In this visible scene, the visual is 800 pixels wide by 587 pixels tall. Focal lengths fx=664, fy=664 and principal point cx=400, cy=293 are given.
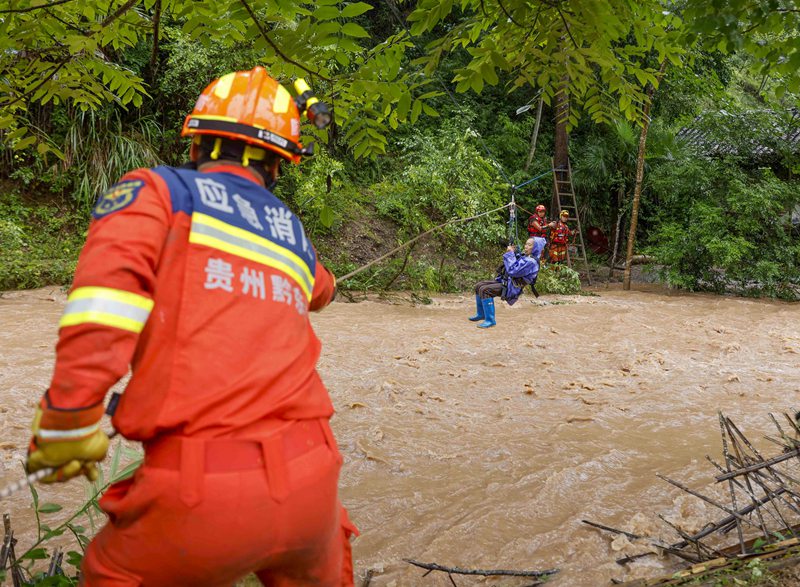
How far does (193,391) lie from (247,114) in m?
0.77

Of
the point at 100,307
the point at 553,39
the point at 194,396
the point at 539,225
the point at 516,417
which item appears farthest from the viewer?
the point at 539,225

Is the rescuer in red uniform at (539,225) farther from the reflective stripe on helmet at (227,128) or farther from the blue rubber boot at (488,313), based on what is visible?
the reflective stripe on helmet at (227,128)

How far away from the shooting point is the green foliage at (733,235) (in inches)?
504

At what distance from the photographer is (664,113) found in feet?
56.3

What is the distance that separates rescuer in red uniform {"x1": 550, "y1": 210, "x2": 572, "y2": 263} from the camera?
47.5ft

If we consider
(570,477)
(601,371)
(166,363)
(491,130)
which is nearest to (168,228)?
(166,363)

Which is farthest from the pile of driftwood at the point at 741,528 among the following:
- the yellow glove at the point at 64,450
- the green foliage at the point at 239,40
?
the green foliage at the point at 239,40

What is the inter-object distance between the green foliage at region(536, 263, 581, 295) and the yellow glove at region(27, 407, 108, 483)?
40.0 feet

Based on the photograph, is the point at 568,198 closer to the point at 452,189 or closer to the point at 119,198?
the point at 452,189

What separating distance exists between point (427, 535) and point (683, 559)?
1309 mm

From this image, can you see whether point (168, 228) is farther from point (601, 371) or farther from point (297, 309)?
point (601, 371)

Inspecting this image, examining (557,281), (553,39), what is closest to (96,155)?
(557,281)

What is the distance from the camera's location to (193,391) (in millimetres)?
1475

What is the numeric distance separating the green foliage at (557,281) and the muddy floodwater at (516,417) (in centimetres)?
235
